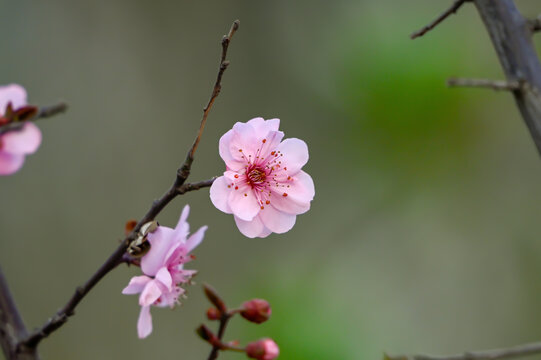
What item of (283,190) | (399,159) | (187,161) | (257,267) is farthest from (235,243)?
(187,161)

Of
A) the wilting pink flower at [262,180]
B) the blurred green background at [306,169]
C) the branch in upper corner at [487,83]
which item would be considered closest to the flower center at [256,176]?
the wilting pink flower at [262,180]

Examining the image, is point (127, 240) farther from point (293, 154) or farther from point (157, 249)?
point (293, 154)

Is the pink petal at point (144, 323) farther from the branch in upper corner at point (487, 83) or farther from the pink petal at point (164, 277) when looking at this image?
the branch in upper corner at point (487, 83)

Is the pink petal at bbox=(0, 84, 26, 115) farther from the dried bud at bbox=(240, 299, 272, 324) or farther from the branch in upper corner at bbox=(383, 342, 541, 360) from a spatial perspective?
the branch in upper corner at bbox=(383, 342, 541, 360)

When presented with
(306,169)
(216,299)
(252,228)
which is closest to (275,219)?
(252,228)

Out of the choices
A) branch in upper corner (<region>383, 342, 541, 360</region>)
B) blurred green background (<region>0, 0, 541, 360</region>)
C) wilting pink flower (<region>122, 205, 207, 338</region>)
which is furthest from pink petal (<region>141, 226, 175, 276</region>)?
blurred green background (<region>0, 0, 541, 360</region>)

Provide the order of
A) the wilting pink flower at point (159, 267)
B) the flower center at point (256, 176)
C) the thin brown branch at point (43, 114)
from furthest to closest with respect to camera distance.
Answer: the flower center at point (256, 176)
the wilting pink flower at point (159, 267)
the thin brown branch at point (43, 114)

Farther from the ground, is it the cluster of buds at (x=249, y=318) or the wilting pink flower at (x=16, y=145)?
the wilting pink flower at (x=16, y=145)
